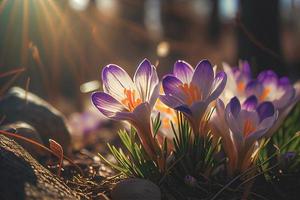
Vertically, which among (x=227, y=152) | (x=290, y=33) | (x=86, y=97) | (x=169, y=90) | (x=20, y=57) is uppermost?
(x=169, y=90)

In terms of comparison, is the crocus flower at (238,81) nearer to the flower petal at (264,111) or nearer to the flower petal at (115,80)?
the flower petal at (264,111)

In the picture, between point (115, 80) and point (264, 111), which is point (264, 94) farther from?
point (115, 80)

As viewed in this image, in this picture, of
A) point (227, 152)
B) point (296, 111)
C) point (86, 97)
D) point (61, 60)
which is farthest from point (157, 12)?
point (227, 152)

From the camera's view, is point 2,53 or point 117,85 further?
point 2,53

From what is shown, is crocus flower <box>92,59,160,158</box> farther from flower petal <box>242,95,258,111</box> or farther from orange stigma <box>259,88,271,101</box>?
orange stigma <box>259,88,271,101</box>

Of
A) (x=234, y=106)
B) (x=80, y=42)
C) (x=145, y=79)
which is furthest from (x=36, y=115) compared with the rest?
(x=80, y=42)

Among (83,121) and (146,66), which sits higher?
(146,66)

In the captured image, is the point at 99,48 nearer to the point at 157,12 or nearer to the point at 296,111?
the point at 157,12

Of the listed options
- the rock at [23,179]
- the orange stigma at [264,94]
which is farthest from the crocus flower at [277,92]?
the rock at [23,179]
